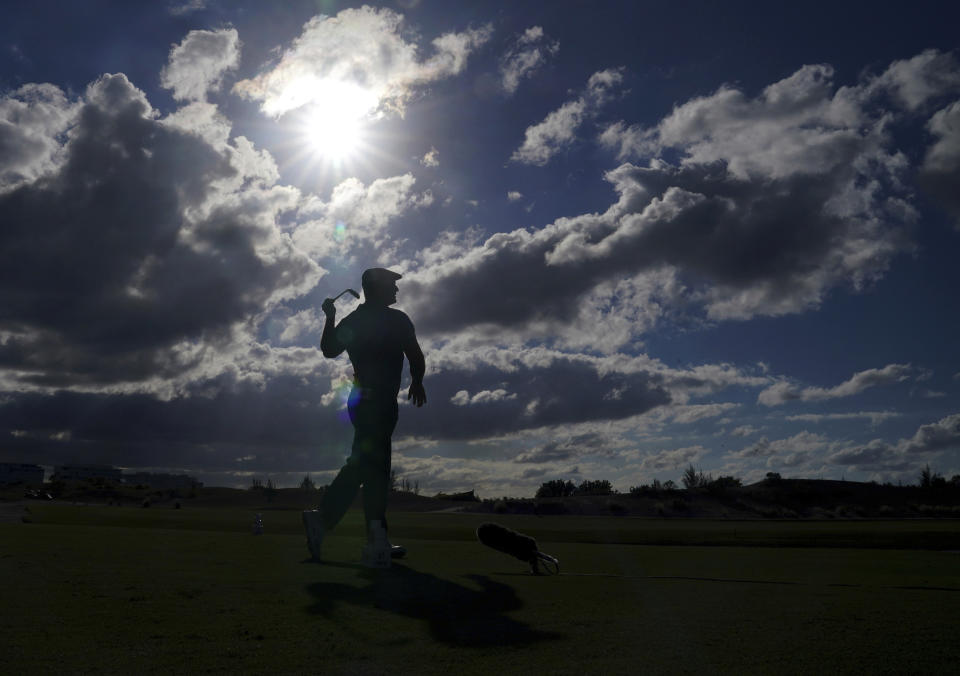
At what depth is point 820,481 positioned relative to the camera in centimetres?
7694

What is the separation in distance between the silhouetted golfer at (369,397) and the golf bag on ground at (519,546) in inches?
49.7

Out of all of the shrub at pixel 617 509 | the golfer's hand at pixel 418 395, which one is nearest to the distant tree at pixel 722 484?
the shrub at pixel 617 509

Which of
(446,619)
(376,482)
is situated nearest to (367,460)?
(376,482)

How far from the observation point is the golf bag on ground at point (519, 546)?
27.7 ft

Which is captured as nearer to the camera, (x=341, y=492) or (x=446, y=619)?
(x=446, y=619)

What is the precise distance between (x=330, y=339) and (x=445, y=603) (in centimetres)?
489

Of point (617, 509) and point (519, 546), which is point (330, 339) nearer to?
point (519, 546)

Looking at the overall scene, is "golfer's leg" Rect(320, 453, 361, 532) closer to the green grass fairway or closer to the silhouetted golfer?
the silhouetted golfer

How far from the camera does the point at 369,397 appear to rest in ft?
30.7

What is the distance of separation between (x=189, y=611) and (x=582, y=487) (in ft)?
311

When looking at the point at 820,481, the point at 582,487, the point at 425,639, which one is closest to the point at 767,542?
the point at 425,639

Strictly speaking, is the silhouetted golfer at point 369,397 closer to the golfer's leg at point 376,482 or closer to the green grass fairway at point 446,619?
the golfer's leg at point 376,482

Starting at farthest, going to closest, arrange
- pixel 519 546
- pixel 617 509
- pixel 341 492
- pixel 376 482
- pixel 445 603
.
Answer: pixel 617 509
pixel 341 492
pixel 376 482
pixel 519 546
pixel 445 603

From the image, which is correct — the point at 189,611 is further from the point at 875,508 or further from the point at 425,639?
the point at 875,508
